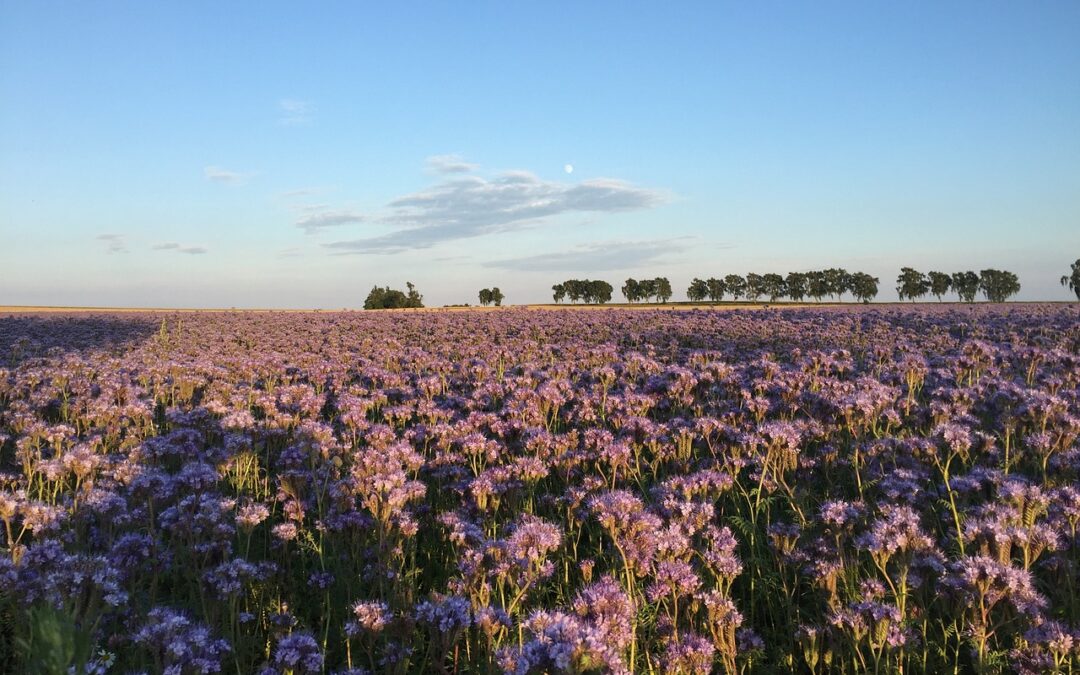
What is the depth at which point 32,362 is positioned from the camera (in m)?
12.6

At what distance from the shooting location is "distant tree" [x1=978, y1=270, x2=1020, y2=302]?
11700cm

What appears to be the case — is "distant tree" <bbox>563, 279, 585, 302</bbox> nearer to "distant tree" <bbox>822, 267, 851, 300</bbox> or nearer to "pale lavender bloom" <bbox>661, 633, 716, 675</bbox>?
"distant tree" <bbox>822, 267, 851, 300</bbox>

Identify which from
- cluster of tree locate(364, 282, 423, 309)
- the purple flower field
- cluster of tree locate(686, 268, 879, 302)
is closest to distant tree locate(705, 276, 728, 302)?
cluster of tree locate(686, 268, 879, 302)

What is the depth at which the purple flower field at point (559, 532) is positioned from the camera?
11.2ft

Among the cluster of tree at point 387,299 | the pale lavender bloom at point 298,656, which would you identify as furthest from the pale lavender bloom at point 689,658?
the cluster of tree at point 387,299

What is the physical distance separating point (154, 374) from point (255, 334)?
10.1 m

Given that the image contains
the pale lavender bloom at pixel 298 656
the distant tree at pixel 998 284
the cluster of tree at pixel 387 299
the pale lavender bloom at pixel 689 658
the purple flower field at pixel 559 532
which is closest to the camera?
the pale lavender bloom at pixel 298 656

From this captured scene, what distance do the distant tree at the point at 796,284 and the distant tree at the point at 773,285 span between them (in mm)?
1839

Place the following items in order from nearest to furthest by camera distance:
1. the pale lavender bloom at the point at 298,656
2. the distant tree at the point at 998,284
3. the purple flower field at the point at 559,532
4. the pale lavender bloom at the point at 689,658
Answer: the pale lavender bloom at the point at 298,656 → the pale lavender bloom at the point at 689,658 → the purple flower field at the point at 559,532 → the distant tree at the point at 998,284

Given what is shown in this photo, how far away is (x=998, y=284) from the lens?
11944 cm

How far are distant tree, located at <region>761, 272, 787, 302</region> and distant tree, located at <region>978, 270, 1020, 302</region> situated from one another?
3889cm

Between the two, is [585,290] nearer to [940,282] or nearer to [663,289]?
[663,289]

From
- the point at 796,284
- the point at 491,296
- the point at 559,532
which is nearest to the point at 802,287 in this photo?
the point at 796,284

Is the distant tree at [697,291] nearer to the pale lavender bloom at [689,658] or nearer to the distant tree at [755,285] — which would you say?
the distant tree at [755,285]
